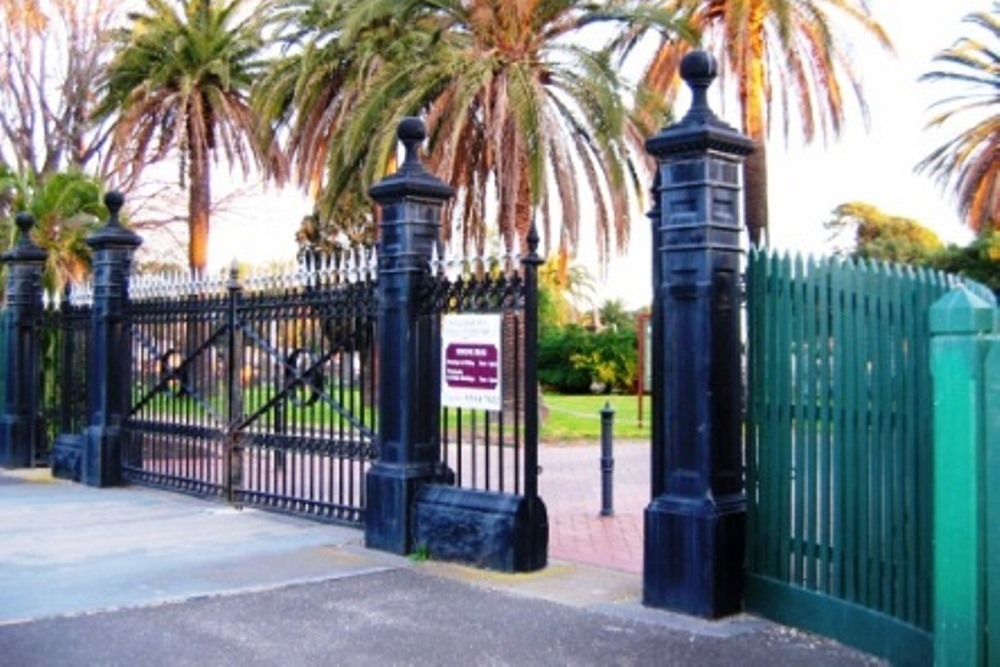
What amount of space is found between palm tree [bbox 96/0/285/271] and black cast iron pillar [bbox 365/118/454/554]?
15.2 meters

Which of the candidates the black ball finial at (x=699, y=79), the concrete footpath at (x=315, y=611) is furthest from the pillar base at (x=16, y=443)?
the black ball finial at (x=699, y=79)

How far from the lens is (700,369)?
269 inches

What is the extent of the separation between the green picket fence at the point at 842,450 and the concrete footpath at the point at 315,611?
11.8 inches

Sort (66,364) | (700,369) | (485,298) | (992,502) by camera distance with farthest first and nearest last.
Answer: (66,364), (485,298), (700,369), (992,502)

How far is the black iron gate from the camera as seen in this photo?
9836mm

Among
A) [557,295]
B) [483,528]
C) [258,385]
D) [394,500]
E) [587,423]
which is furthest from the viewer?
[557,295]

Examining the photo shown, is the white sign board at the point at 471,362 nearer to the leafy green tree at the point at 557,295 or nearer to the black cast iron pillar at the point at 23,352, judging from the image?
the black cast iron pillar at the point at 23,352

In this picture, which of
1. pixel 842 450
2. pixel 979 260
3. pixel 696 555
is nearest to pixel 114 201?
pixel 696 555

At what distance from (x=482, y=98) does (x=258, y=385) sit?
30.0 ft

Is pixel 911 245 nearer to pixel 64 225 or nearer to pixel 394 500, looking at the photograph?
pixel 64 225

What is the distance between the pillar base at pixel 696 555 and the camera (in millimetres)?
6645

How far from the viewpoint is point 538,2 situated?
59.7 ft

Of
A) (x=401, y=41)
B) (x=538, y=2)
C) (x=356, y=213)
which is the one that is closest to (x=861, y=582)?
(x=538, y=2)

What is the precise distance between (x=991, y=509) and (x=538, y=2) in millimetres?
15159
